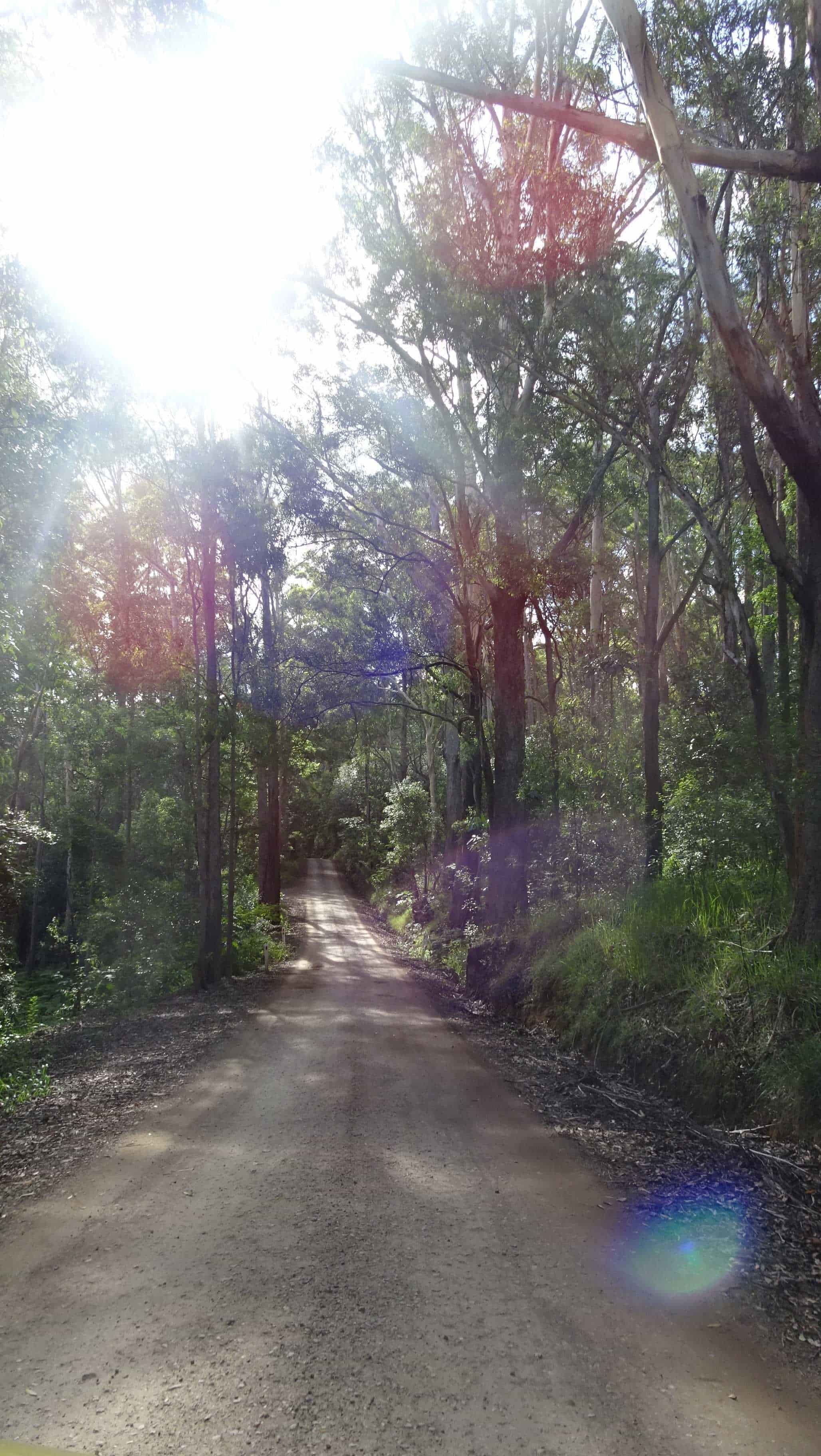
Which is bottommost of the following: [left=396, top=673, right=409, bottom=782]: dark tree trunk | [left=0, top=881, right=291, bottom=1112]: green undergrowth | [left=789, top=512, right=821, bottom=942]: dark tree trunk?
[left=0, top=881, right=291, bottom=1112]: green undergrowth

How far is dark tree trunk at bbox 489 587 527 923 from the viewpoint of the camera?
15.0 metres

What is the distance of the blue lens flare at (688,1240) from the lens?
3.79m

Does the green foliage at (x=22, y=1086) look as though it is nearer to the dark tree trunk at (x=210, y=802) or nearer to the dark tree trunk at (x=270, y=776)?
the dark tree trunk at (x=210, y=802)

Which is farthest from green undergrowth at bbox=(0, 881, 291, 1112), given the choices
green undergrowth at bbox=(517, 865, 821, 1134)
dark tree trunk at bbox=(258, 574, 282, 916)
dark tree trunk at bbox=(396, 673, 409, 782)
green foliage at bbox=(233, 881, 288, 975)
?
dark tree trunk at bbox=(396, 673, 409, 782)

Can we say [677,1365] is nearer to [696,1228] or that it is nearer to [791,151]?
[696,1228]

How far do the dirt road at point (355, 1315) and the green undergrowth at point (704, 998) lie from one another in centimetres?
138

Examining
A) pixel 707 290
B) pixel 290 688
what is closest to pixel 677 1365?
pixel 707 290

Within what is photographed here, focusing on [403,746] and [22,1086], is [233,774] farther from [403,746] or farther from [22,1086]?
[403,746]

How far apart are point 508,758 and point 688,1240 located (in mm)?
11230

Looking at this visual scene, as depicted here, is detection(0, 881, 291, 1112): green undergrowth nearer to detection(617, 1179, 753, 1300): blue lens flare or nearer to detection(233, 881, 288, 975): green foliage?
detection(233, 881, 288, 975): green foliage

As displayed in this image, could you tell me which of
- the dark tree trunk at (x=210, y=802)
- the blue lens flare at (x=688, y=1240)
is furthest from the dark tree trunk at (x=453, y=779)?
the blue lens flare at (x=688, y=1240)

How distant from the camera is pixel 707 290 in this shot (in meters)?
6.53

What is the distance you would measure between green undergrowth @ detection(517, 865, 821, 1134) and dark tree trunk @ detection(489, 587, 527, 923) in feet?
13.7

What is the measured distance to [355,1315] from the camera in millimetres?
3383
